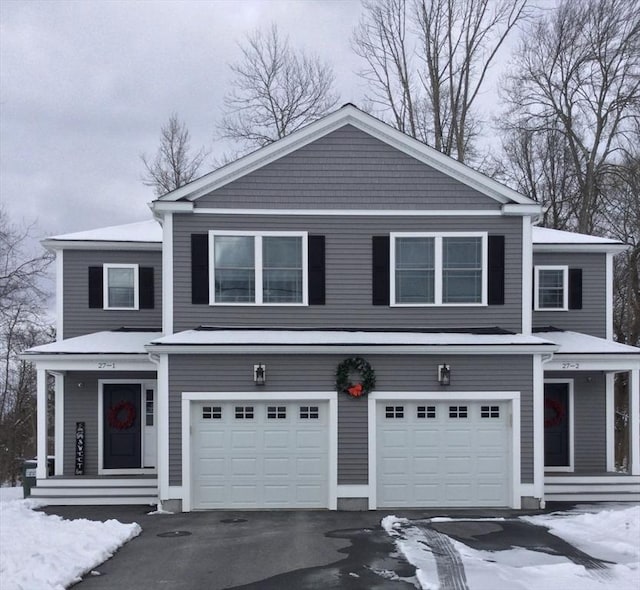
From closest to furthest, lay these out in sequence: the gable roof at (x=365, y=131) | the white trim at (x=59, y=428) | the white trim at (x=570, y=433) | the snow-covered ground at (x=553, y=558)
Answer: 1. the snow-covered ground at (x=553, y=558)
2. the gable roof at (x=365, y=131)
3. the white trim at (x=59, y=428)
4. the white trim at (x=570, y=433)

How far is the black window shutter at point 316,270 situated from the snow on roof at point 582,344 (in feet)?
17.3

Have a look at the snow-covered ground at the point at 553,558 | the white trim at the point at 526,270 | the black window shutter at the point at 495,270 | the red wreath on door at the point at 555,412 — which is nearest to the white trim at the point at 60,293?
the snow-covered ground at the point at 553,558

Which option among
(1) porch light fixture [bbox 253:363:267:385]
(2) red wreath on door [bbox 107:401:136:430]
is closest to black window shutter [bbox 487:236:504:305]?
(1) porch light fixture [bbox 253:363:267:385]

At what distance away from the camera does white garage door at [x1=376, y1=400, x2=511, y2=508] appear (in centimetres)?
1466

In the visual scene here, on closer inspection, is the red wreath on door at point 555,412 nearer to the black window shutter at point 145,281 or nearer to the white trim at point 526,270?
the white trim at point 526,270

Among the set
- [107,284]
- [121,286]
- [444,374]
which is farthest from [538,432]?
[107,284]

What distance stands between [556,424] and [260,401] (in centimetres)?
768

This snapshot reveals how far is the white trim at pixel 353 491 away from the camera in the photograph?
14469 mm

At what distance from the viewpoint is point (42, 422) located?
1620 centimetres

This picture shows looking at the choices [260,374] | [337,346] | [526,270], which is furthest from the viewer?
[526,270]

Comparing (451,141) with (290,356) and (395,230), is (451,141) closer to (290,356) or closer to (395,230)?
(395,230)

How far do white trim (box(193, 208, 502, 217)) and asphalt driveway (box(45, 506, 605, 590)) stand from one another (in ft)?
19.6

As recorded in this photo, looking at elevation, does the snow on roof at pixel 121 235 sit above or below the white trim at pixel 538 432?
above

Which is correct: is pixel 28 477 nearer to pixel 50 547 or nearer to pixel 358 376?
pixel 50 547
